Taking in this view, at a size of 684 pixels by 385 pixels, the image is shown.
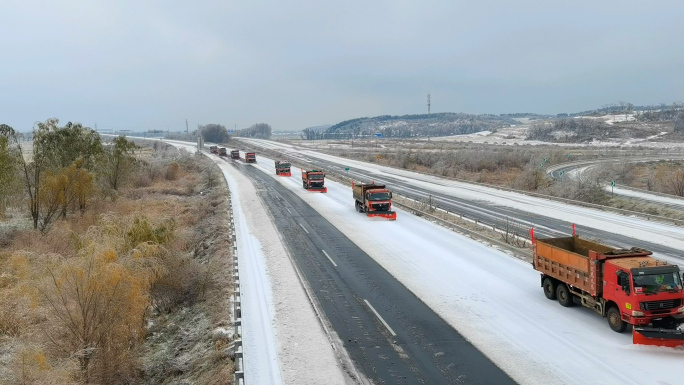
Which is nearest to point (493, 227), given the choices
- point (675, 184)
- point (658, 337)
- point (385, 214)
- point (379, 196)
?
point (385, 214)

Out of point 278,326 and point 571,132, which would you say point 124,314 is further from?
point 571,132

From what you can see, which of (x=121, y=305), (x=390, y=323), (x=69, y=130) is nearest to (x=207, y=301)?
(x=121, y=305)

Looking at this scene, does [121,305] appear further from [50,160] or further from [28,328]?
[50,160]

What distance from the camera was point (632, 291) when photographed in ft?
48.0

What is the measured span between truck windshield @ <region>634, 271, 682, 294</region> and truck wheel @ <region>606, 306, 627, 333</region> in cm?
120

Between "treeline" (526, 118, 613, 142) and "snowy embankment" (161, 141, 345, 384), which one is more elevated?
"treeline" (526, 118, 613, 142)

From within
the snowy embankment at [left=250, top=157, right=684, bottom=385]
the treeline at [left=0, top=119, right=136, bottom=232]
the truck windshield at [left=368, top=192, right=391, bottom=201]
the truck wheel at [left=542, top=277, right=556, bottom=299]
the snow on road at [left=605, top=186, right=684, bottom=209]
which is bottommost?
the snowy embankment at [left=250, top=157, right=684, bottom=385]

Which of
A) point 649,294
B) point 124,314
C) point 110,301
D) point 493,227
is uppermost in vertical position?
point 110,301

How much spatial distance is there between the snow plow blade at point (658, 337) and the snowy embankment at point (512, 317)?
21cm

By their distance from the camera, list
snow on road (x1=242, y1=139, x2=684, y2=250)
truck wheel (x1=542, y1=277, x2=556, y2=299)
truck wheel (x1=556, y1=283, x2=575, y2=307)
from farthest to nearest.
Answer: snow on road (x1=242, y1=139, x2=684, y2=250), truck wheel (x1=542, y1=277, x2=556, y2=299), truck wheel (x1=556, y1=283, x2=575, y2=307)

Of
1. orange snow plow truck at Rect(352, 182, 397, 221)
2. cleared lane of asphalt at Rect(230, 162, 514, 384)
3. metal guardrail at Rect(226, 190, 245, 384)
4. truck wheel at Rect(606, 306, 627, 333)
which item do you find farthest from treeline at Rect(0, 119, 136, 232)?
truck wheel at Rect(606, 306, 627, 333)

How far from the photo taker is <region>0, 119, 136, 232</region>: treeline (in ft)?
116

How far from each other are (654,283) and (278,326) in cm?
1115

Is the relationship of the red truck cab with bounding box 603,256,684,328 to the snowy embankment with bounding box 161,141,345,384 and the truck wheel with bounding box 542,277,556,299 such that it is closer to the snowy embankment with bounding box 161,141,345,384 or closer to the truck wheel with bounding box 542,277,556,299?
the truck wheel with bounding box 542,277,556,299
